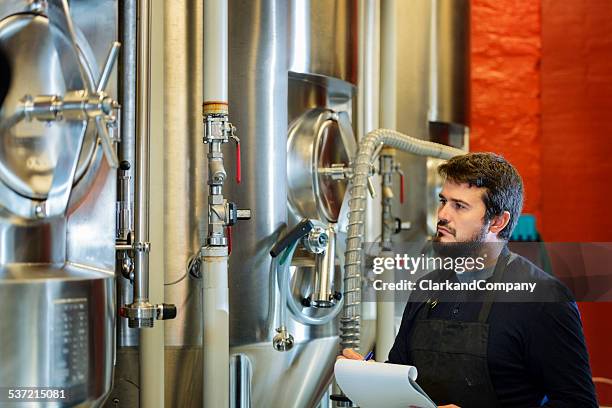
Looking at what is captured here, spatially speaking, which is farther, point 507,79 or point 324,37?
point 507,79

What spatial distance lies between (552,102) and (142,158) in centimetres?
264

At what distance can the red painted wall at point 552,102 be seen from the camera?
3918 mm

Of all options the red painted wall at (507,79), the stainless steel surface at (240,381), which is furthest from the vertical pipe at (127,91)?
the red painted wall at (507,79)

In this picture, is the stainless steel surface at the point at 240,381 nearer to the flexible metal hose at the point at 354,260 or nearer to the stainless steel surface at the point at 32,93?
the flexible metal hose at the point at 354,260

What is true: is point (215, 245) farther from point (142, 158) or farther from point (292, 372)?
point (292, 372)

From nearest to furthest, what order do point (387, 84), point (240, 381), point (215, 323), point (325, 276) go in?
1. point (215, 323)
2. point (240, 381)
3. point (325, 276)
4. point (387, 84)

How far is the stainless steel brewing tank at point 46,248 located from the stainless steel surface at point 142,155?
24cm

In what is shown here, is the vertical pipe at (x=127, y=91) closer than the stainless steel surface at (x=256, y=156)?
Yes

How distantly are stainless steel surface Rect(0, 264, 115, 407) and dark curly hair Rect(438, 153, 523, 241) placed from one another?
696mm

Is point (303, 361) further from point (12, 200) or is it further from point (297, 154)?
point (12, 200)

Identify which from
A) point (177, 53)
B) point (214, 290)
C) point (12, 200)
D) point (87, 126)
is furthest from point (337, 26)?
point (12, 200)

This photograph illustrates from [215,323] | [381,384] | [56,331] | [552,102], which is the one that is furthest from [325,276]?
[552,102]

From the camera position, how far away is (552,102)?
4.25 m

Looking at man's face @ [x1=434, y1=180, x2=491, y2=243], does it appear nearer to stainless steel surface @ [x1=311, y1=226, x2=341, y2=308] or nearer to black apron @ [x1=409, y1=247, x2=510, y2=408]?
black apron @ [x1=409, y1=247, x2=510, y2=408]
